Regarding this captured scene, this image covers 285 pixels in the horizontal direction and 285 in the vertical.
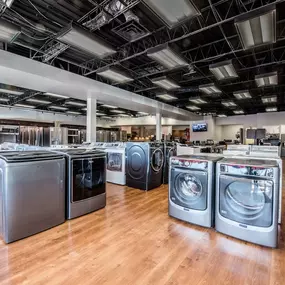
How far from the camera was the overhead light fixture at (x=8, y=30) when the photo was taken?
3.36 m

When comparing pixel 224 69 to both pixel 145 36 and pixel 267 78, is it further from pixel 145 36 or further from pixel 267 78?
pixel 145 36

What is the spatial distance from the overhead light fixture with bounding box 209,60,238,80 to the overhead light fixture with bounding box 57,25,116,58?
288 centimetres

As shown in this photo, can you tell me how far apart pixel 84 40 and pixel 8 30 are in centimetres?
132

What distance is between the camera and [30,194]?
2566 millimetres

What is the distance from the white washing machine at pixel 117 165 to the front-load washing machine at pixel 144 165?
21 centimetres

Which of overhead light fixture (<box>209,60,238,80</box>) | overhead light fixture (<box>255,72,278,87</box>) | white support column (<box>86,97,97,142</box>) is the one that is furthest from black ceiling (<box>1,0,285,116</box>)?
white support column (<box>86,97,97,142</box>)

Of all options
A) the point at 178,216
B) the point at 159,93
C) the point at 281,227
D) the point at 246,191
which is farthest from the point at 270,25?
the point at 159,93

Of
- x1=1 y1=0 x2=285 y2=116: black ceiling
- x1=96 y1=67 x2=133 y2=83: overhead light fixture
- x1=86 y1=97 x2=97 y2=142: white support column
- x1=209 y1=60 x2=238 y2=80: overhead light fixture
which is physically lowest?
x1=86 y1=97 x2=97 y2=142: white support column

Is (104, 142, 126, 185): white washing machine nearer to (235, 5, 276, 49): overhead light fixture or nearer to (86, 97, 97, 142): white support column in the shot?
(86, 97, 97, 142): white support column

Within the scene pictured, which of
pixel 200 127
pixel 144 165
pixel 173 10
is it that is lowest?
pixel 144 165

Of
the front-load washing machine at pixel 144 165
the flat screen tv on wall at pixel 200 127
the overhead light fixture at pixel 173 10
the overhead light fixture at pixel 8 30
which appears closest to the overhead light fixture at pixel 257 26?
the overhead light fixture at pixel 173 10

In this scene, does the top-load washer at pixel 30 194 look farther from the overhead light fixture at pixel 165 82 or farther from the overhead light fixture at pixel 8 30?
the overhead light fixture at pixel 165 82

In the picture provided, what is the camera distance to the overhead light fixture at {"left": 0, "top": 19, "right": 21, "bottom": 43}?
3.36m

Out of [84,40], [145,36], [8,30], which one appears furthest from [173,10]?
[8,30]
